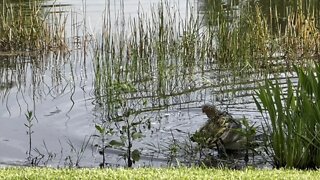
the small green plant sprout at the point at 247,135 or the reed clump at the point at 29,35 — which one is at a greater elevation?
the reed clump at the point at 29,35

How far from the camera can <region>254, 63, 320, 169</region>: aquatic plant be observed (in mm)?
7348

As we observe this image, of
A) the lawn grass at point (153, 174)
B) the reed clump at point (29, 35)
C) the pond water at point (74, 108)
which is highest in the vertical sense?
the reed clump at point (29, 35)

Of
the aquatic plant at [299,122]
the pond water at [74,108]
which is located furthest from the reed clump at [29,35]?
the aquatic plant at [299,122]

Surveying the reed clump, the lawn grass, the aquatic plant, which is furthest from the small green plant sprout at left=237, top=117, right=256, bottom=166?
the reed clump

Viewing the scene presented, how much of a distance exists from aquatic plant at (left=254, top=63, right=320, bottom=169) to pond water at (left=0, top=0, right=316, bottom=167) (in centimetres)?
164

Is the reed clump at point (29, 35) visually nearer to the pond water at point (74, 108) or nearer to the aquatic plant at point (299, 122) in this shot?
the pond water at point (74, 108)

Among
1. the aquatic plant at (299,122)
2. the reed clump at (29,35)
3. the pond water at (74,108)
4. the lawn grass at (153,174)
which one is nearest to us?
the lawn grass at (153,174)

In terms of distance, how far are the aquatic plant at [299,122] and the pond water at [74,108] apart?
164 cm

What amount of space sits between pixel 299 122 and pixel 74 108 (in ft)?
16.8

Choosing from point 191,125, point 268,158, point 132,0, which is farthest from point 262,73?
→ point 132,0

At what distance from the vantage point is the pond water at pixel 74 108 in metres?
9.34

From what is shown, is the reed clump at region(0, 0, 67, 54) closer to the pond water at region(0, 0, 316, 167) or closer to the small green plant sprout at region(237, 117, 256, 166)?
the pond water at region(0, 0, 316, 167)

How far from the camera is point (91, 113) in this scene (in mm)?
11289

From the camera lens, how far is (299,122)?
7.36 m
